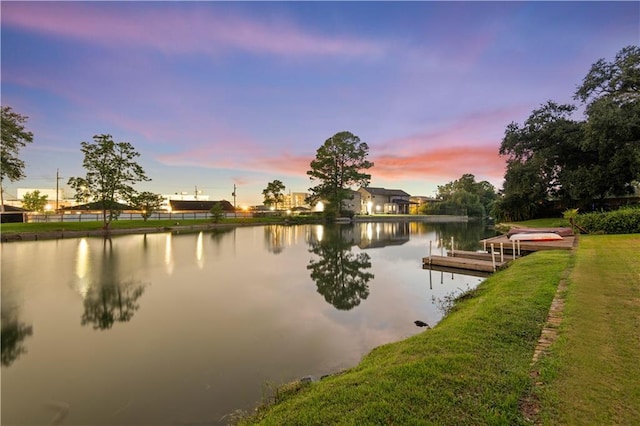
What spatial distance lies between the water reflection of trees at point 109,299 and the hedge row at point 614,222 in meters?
18.8

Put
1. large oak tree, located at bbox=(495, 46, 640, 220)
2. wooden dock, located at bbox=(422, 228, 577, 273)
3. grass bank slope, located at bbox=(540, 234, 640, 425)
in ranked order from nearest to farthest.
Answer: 1. grass bank slope, located at bbox=(540, 234, 640, 425)
2. wooden dock, located at bbox=(422, 228, 577, 273)
3. large oak tree, located at bbox=(495, 46, 640, 220)

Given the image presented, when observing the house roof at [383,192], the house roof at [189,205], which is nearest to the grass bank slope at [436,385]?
the house roof at [189,205]

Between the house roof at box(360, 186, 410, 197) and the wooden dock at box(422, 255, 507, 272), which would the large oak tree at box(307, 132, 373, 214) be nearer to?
the house roof at box(360, 186, 410, 197)

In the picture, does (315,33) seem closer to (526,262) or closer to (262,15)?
(262,15)

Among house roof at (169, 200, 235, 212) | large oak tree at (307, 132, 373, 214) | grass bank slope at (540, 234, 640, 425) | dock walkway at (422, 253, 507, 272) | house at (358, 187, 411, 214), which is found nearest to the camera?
grass bank slope at (540, 234, 640, 425)

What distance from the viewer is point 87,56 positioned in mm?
15312

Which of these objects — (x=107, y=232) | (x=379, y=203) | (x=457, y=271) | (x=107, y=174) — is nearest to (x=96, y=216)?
(x=107, y=174)

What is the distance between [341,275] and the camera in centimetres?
1089

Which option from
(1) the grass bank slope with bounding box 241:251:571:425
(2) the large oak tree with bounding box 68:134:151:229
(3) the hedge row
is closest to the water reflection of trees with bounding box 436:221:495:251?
(3) the hedge row

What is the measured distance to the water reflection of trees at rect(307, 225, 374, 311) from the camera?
8.09 m

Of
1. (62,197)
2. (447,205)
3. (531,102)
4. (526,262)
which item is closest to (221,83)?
(526,262)

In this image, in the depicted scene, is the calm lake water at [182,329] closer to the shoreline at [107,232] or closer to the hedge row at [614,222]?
Result: the hedge row at [614,222]

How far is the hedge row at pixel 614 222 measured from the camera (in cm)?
1343

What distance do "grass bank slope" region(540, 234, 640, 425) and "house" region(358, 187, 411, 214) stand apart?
55037 millimetres
